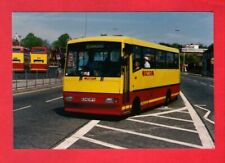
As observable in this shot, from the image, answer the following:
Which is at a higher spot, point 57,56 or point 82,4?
point 82,4

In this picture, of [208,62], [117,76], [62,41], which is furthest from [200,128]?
[62,41]

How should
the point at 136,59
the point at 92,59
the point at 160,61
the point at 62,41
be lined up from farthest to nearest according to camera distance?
1. the point at 160,61
2. the point at 136,59
3. the point at 92,59
4. the point at 62,41

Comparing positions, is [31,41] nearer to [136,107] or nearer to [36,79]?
[36,79]

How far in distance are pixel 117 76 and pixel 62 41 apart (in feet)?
2.86

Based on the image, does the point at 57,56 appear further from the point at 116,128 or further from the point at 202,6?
the point at 202,6

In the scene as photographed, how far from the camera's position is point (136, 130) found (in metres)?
5.51

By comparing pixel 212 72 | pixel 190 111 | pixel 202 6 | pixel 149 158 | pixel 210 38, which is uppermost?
pixel 202 6

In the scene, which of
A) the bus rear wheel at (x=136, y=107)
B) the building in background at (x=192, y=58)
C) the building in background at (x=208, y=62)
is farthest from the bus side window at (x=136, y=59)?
the building in background at (x=208, y=62)

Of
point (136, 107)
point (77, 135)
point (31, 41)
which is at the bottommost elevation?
point (77, 135)

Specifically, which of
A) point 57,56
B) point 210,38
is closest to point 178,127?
point 210,38

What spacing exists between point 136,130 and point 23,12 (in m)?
1.81

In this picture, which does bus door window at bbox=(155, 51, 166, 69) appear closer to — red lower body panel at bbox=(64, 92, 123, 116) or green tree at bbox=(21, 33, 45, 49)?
red lower body panel at bbox=(64, 92, 123, 116)

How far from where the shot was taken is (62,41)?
558cm

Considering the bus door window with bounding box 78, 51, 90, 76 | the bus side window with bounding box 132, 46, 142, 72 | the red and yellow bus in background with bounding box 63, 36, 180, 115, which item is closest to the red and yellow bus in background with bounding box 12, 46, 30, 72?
the red and yellow bus in background with bounding box 63, 36, 180, 115
